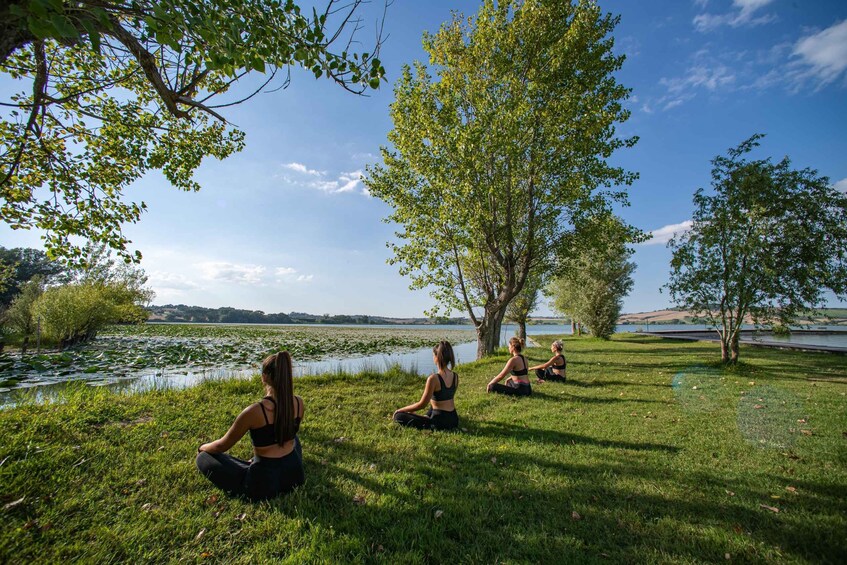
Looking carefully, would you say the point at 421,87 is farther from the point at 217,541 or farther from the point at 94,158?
the point at 217,541

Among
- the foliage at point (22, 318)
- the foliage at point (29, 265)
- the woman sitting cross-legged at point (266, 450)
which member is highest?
the foliage at point (29, 265)

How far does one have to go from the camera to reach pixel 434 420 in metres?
7.34

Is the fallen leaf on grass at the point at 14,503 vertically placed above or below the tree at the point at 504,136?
below

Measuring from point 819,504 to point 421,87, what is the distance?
2021 cm

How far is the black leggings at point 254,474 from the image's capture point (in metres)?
4.35

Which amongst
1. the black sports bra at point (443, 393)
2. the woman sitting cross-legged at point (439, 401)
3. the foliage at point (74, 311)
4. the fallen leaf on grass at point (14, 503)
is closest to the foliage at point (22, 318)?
the foliage at point (74, 311)

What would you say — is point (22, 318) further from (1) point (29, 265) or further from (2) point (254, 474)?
(1) point (29, 265)

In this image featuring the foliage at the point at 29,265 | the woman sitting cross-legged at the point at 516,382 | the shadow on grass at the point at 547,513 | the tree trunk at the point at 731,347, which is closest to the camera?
the shadow on grass at the point at 547,513

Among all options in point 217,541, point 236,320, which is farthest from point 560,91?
point 236,320

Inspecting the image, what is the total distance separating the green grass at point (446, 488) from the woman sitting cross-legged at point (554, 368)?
4.43 m

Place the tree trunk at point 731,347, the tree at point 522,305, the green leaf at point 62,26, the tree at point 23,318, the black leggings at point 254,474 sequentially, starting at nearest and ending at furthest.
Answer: the green leaf at point 62,26
the black leggings at point 254,474
the tree trunk at point 731,347
the tree at point 23,318
the tree at point 522,305

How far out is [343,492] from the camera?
4.61 metres

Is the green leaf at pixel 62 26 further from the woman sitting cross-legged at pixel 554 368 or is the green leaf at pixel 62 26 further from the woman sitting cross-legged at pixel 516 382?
the woman sitting cross-legged at pixel 554 368

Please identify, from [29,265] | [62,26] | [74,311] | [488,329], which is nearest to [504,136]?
[488,329]
